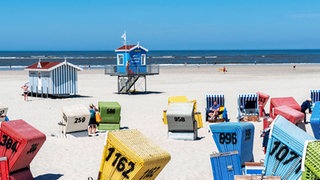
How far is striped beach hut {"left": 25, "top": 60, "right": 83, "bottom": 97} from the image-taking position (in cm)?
3338

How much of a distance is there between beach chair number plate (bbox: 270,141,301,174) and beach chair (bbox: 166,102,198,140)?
8283 mm

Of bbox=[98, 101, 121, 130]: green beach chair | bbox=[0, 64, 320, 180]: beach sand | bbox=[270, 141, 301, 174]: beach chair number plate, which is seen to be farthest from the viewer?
bbox=[98, 101, 121, 130]: green beach chair

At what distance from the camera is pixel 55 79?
33.5m

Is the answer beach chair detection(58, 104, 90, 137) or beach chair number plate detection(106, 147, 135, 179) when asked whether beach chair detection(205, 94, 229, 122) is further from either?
beach chair number plate detection(106, 147, 135, 179)

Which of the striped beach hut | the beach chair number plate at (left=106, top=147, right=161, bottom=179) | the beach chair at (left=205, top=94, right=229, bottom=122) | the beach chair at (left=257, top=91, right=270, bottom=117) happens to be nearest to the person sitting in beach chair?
the beach chair at (left=205, top=94, right=229, bottom=122)

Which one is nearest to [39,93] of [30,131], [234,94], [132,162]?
[234,94]

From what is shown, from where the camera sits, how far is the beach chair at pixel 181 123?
18.1 m

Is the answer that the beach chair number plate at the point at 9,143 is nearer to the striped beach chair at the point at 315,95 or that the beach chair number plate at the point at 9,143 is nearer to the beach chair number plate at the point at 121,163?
the beach chair number plate at the point at 121,163

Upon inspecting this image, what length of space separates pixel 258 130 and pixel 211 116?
2578mm

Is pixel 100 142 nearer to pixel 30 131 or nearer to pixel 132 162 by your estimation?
pixel 30 131

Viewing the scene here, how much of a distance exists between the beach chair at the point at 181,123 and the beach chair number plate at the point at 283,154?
828 cm

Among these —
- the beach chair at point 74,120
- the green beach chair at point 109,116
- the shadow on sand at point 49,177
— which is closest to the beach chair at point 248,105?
the green beach chair at point 109,116

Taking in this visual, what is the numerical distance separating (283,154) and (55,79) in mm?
25172

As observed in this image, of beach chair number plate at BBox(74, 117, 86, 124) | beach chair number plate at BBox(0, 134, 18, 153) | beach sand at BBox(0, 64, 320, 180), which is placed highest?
beach chair number plate at BBox(0, 134, 18, 153)
